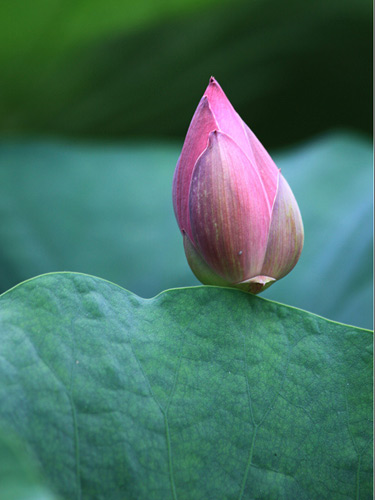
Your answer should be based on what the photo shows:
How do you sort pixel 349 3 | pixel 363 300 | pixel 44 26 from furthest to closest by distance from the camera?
1. pixel 349 3
2. pixel 44 26
3. pixel 363 300

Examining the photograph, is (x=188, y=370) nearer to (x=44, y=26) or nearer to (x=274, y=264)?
(x=274, y=264)

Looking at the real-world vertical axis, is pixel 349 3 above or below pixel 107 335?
above

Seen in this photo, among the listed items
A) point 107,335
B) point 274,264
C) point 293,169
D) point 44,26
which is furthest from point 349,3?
point 107,335

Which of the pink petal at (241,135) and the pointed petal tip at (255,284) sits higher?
the pink petal at (241,135)

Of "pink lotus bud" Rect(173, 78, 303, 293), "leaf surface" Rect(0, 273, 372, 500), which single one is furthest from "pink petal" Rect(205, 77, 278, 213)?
"leaf surface" Rect(0, 273, 372, 500)

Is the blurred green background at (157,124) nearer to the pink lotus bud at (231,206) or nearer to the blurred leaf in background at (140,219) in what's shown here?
the blurred leaf in background at (140,219)

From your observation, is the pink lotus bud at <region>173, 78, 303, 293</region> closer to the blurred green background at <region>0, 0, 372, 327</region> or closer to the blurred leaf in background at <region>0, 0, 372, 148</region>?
the blurred green background at <region>0, 0, 372, 327</region>

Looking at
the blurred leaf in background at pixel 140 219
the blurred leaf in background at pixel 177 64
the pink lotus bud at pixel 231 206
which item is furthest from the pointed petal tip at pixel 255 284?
the blurred leaf in background at pixel 177 64
